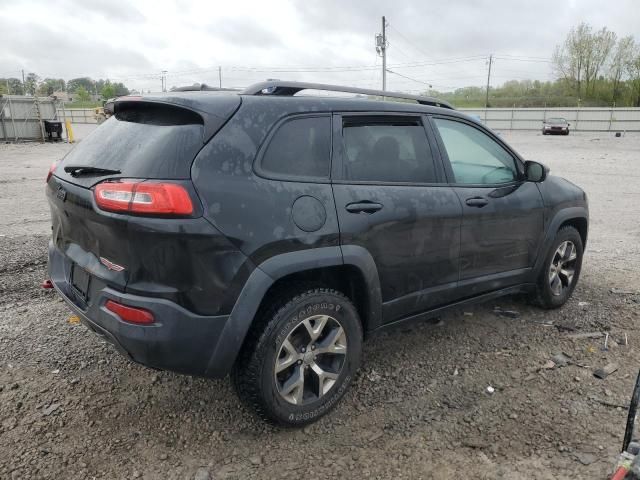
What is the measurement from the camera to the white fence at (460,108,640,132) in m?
45.8

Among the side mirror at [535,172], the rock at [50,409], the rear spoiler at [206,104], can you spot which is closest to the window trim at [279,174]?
the rear spoiler at [206,104]

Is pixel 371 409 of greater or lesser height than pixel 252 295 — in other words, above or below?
below

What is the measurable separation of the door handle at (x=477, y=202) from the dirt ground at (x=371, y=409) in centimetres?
108

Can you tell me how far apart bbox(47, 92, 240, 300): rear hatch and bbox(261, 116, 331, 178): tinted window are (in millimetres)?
294

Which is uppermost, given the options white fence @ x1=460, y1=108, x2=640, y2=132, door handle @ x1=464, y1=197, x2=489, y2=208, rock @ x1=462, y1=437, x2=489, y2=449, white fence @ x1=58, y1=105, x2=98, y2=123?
white fence @ x1=58, y1=105, x2=98, y2=123

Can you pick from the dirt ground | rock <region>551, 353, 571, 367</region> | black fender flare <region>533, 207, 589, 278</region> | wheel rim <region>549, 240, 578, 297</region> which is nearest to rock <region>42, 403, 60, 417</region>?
the dirt ground

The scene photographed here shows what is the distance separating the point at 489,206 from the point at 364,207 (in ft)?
3.98

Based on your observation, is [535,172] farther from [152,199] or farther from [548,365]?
[152,199]

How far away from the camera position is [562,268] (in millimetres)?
4566

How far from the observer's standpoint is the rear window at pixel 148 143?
242 cm

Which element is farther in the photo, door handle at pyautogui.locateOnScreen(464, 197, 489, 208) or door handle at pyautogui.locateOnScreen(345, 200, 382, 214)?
door handle at pyautogui.locateOnScreen(464, 197, 489, 208)

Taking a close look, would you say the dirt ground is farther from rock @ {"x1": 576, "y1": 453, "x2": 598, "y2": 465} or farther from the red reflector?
the red reflector

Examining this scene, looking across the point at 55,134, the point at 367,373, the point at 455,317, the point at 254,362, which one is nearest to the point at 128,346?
the point at 254,362

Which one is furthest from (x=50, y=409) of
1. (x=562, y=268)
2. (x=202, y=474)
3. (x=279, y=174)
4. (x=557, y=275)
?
(x=562, y=268)
